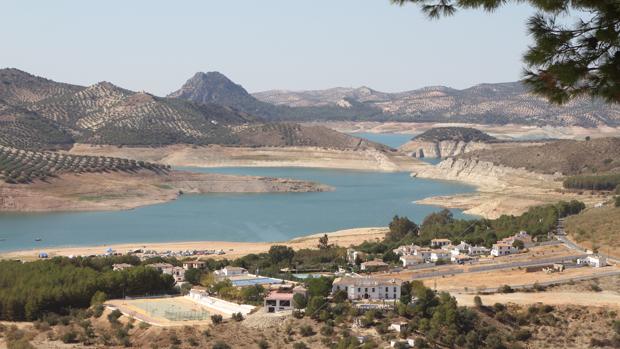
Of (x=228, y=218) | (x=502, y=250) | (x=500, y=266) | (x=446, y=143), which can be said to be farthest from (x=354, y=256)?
(x=446, y=143)

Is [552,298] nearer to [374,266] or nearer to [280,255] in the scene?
[374,266]

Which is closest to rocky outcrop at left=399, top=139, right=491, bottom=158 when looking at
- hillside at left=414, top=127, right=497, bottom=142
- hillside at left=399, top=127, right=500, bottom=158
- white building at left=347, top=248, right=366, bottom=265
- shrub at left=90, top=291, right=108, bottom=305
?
hillside at left=399, top=127, right=500, bottom=158

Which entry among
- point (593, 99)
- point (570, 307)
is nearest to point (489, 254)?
point (570, 307)

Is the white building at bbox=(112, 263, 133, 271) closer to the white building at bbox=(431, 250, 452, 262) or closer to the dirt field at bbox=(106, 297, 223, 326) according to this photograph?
the dirt field at bbox=(106, 297, 223, 326)

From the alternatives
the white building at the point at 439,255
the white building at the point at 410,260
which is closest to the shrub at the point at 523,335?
the white building at the point at 410,260

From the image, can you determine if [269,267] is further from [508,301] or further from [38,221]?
[38,221]

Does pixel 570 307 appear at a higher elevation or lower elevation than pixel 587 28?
lower

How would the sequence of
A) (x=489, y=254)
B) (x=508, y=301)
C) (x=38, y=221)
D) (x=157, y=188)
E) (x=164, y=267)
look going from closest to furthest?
(x=508, y=301) → (x=164, y=267) → (x=489, y=254) → (x=38, y=221) → (x=157, y=188)

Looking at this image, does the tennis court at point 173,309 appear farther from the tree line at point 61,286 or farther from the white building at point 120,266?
the white building at point 120,266
